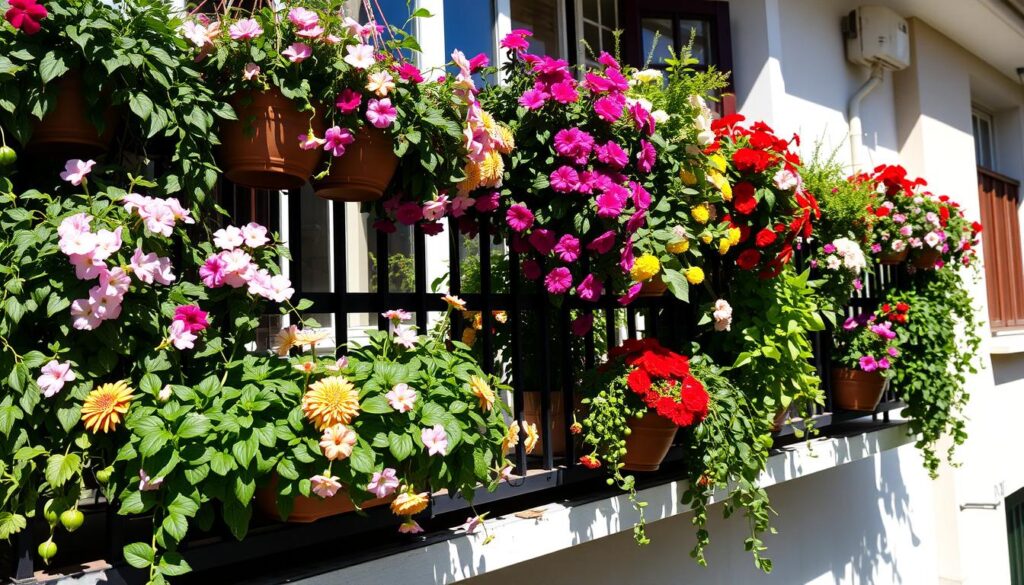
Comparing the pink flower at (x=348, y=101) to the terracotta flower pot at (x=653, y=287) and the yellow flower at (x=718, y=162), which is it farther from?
the yellow flower at (x=718, y=162)

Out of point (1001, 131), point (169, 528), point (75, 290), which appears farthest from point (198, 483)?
point (1001, 131)

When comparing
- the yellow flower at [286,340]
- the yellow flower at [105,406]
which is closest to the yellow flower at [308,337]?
the yellow flower at [286,340]

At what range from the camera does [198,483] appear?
1.49 metres

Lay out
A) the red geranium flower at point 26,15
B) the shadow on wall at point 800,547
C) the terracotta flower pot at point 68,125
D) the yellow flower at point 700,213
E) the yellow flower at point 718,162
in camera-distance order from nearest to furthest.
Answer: the red geranium flower at point 26,15 < the terracotta flower pot at point 68,125 < the yellow flower at point 700,213 < the yellow flower at point 718,162 < the shadow on wall at point 800,547

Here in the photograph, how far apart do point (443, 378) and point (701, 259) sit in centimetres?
125

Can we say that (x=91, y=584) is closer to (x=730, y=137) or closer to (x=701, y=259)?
(x=701, y=259)

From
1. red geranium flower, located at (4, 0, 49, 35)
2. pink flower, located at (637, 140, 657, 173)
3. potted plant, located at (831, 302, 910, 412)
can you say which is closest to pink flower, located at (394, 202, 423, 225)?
pink flower, located at (637, 140, 657, 173)

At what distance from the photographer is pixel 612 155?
7.92ft

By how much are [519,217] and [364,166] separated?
63cm

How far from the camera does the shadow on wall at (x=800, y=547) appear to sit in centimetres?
301

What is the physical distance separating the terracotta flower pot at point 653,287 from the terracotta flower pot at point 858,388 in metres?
2.01

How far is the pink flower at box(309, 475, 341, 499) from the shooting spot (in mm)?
1564

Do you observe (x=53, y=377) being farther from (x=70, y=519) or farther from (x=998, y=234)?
(x=998, y=234)

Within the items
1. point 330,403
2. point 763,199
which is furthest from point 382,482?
point 763,199
